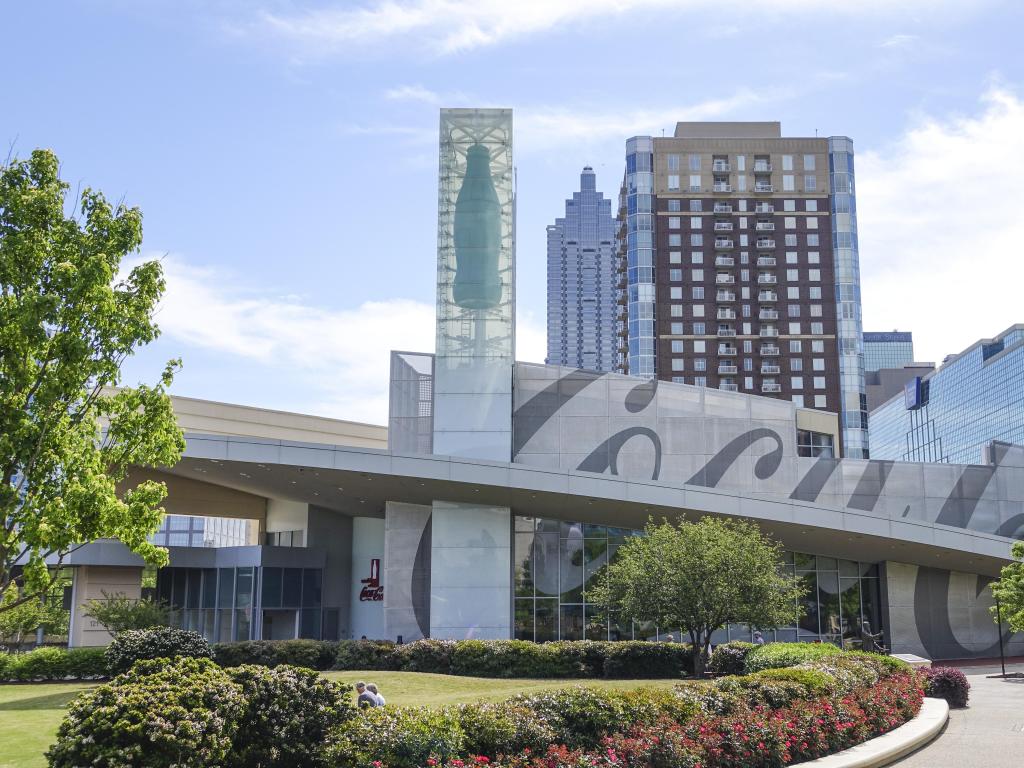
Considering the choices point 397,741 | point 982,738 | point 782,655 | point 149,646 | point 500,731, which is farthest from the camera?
point 149,646

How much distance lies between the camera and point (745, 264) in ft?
357

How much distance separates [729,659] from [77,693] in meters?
19.9

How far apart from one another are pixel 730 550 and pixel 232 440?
60.7 feet

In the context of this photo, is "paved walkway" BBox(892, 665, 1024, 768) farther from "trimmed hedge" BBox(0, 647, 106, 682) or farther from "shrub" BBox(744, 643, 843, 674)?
"trimmed hedge" BBox(0, 647, 106, 682)

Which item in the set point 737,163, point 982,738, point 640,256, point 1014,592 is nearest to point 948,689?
point 982,738

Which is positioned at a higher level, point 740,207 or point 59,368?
point 740,207

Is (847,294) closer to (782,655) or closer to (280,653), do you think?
(280,653)

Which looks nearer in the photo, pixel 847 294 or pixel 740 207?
pixel 847 294

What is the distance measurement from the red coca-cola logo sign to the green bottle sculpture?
45.0ft

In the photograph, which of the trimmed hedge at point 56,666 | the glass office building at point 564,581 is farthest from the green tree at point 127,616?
the glass office building at point 564,581

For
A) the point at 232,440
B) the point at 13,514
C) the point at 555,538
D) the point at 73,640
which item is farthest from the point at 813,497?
the point at 13,514

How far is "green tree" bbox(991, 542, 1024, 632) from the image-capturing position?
36.1 metres

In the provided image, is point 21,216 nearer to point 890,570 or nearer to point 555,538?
point 555,538

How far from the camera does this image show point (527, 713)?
13.3 m
